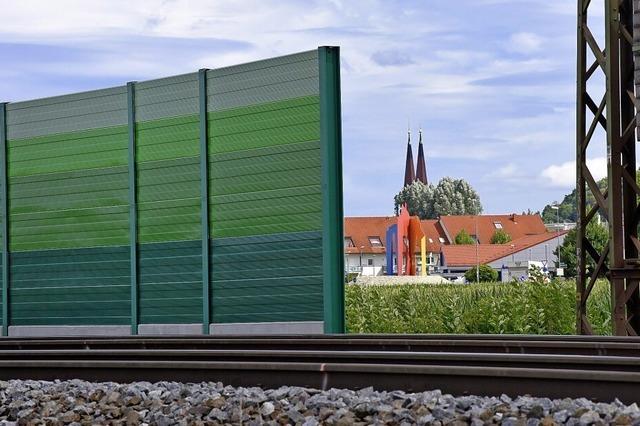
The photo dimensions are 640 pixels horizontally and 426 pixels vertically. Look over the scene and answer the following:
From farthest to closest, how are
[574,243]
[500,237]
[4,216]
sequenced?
[500,237], [574,243], [4,216]

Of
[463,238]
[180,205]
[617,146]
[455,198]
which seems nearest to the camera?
[617,146]

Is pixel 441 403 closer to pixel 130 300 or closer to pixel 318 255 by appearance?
pixel 318 255

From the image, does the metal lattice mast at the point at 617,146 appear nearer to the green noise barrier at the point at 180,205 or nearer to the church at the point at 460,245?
the green noise barrier at the point at 180,205

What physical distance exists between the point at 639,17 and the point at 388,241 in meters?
55.0

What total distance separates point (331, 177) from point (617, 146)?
3263 millimetres

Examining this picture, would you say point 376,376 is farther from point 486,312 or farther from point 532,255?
point 532,255

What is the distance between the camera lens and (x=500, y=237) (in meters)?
140

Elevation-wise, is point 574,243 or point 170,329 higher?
point 574,243

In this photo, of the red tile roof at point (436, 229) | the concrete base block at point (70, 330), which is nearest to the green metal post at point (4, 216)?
the concrete base block at point (70, 330)

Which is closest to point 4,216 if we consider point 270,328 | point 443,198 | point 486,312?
point 270,328

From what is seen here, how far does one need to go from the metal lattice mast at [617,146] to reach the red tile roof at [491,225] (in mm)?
128368

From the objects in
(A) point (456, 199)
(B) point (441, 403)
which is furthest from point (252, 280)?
(A) point (456, 199)

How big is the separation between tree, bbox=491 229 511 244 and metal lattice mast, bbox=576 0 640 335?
127839 millimetres

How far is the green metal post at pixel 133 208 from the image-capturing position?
1414cm
